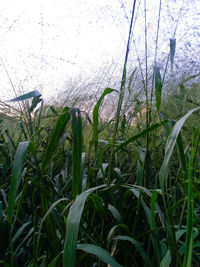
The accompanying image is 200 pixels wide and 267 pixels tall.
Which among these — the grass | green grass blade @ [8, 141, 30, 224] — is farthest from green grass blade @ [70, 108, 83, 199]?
green grass blade @ [8, 141, 30, 224]

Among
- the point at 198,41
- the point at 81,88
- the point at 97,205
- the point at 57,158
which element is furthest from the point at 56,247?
the point at 198,41

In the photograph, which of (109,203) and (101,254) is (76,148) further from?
(109,203)

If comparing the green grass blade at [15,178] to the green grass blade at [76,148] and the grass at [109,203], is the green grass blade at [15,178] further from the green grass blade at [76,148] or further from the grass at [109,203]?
the green grass blade at [76,148]

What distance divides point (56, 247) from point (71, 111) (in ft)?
1.03

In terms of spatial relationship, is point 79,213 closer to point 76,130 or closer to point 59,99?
point 76,130

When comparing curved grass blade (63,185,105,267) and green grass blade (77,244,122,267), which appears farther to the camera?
green grass blade (77,244,122,267)

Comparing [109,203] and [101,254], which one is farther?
[109,203]

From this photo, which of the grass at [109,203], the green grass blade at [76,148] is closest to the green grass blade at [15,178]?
the grass at [109,203]

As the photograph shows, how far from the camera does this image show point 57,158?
124 centimetres

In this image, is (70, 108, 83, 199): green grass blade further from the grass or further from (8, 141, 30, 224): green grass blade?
(8, 141, 30, 224): green grass blade

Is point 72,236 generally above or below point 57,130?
below

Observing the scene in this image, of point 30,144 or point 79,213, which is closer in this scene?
point 79,213

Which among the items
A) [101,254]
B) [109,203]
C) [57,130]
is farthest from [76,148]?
[109,203]

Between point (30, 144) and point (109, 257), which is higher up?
point (30, 144)
